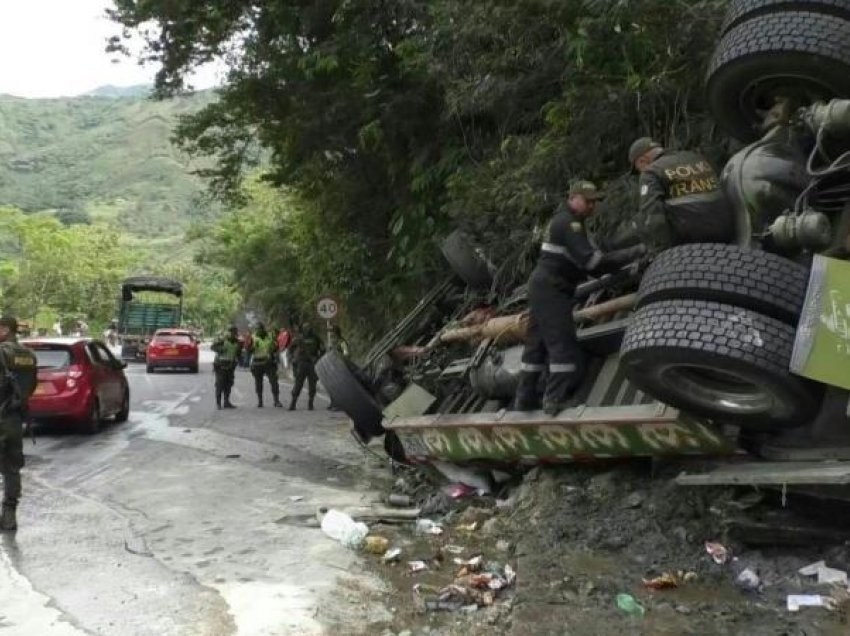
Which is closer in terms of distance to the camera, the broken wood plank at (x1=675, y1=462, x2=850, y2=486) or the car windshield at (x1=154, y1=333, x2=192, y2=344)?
the broken wood plank at (x1=675, y1=462, x2=850, y2=486)

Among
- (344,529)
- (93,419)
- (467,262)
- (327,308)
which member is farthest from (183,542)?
(327,308)

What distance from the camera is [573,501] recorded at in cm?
600

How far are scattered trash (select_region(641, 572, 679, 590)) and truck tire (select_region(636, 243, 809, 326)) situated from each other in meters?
1.59

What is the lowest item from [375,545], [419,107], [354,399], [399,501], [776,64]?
[399,501]

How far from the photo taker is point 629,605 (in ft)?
14.9

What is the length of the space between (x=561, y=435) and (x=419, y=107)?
24.3ft

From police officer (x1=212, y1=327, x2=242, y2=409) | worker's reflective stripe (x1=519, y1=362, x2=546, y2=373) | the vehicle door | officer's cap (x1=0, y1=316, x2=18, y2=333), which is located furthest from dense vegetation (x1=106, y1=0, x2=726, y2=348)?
the vehicle door

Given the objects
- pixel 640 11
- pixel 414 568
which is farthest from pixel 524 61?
pixel 414 568

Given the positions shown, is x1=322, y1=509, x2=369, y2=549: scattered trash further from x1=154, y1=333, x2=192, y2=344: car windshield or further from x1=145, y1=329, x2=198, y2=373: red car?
x1=154, y1=333, x2=192, y2=344: car windshield

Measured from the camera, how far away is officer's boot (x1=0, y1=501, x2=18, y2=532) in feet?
22.2

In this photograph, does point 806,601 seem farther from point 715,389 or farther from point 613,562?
point 613,562

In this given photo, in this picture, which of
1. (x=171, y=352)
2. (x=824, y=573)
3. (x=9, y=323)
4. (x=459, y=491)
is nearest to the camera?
(x=824, y=573)

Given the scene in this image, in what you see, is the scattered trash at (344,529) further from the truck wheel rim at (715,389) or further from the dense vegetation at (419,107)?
the dense vegetation at (419,107)

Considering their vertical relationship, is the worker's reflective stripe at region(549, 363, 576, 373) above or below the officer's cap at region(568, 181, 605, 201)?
below
